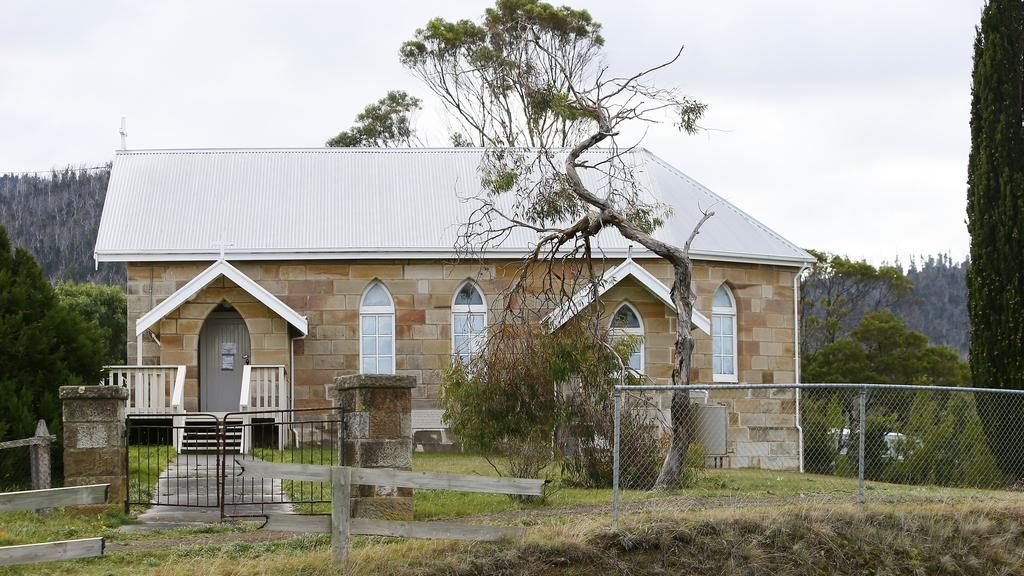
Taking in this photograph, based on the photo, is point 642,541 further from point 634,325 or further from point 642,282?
point 634,325

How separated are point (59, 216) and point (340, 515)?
83049 millimetres

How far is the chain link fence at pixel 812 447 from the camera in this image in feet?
49.5

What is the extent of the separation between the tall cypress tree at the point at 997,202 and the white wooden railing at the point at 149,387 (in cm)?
1391

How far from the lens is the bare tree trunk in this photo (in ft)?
55.3

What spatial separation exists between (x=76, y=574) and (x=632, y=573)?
512 cm

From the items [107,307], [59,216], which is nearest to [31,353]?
[107,307]

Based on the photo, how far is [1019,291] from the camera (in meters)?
23.0

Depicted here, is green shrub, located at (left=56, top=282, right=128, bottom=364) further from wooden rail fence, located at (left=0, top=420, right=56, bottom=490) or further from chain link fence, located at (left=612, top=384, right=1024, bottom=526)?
wooden rail fence, located at (left=0, top=420, right=56, bottom=490)

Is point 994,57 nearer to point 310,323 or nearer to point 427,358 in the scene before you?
point 427,358

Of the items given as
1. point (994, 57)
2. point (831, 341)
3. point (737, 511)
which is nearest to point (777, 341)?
point (994, 57)

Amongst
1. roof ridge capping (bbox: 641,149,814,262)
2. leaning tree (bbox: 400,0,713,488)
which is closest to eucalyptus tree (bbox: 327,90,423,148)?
leaning tree (bbox: 400,0,713,488)

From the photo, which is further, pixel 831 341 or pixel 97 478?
pixel 831 341

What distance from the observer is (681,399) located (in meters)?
17.2

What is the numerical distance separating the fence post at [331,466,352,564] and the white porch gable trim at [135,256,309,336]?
12159 millimetres
